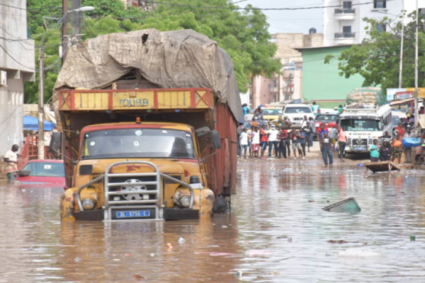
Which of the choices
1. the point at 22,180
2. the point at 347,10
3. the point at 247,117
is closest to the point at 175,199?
the point at 22,180

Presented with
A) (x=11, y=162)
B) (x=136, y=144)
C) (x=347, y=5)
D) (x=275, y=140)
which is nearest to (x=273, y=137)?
(x=275, y=140)

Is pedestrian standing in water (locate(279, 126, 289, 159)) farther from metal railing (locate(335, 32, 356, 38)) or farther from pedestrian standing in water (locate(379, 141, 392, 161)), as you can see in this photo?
metal railing (locate(335, 32, 356, 38))

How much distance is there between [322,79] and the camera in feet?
359

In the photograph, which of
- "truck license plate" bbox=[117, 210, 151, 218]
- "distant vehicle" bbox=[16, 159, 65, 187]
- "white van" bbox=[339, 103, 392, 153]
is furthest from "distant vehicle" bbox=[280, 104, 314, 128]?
"truck license plate" bbox=[117, 210, 151, 218]

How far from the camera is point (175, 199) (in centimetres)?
1622

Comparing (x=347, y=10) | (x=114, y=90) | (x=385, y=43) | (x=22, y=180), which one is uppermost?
(x=347, y=10)

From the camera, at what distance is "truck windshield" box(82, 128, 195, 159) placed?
55.0ft

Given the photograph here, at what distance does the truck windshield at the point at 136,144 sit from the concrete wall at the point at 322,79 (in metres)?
90.6

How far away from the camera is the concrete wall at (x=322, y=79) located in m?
108

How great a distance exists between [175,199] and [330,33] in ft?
351

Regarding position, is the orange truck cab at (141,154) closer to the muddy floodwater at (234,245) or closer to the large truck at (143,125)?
the large truck at (143,125)

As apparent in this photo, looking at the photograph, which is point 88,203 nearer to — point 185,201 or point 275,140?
point 185,201

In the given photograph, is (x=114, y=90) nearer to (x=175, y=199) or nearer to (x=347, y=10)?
(x=175, y=199)

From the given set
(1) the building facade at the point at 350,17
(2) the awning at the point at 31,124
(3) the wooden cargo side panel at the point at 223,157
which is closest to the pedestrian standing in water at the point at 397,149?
(2) the awning at the point at 31,124
